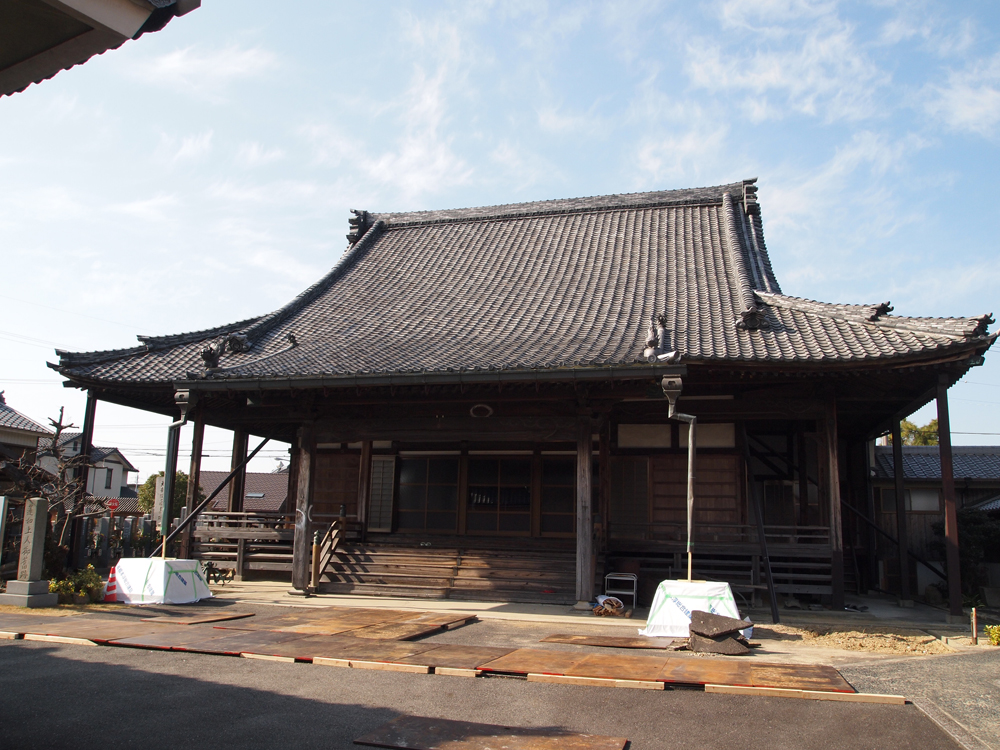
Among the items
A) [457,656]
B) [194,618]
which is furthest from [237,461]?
[457,656]

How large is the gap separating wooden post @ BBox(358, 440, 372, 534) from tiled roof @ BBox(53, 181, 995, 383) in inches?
99.7

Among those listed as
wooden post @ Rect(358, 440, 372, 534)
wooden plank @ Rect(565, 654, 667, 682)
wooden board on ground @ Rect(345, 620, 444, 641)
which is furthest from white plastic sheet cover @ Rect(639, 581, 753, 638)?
wooden post @ Rect(358, 440, 372, 534)

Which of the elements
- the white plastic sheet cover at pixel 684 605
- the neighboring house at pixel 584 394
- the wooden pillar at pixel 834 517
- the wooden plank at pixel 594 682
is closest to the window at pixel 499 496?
the neighboring house at pixel 584 394

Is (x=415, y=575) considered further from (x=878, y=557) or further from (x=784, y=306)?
(x=878, y=557)

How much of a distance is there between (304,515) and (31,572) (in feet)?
12.9

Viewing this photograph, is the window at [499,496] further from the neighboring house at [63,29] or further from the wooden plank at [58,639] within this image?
the neighboring house at [63,29]

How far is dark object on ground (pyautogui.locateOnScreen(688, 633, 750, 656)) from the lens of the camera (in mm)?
7660

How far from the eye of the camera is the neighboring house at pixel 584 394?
435 inches

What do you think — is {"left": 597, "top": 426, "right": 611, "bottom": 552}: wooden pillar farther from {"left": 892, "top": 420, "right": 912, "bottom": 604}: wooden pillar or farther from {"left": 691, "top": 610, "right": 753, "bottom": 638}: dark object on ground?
{"left": 892, "top": 420, "right": 912, "bottom": 604}: wooden pillar

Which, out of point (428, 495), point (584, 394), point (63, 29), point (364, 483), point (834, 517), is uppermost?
point (63, 29)

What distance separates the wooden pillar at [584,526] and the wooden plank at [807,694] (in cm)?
506

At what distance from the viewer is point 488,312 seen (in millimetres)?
14883

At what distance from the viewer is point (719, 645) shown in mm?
7742

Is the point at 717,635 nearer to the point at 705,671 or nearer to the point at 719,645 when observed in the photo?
the point at 719,645
